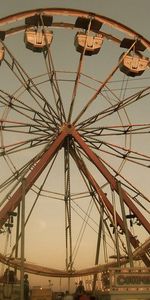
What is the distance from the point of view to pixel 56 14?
727 inches

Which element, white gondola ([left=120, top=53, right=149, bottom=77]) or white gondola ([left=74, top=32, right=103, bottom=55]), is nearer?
white gondola ([left=74, top=32, right=103, bottom=55])

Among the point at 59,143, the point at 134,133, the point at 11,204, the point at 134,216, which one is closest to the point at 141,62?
the point at 134,133

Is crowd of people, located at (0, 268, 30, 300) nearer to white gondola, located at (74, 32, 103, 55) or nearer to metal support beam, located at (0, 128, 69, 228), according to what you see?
metal support beam, located at (0, 128, 69, 228)

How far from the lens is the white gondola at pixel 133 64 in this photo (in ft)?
63.7

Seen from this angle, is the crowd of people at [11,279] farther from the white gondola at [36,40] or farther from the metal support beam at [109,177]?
the white gondola at [36,40]

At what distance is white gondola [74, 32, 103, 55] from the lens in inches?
751

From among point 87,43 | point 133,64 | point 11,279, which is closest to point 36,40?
point 87,43

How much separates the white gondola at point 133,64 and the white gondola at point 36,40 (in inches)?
136

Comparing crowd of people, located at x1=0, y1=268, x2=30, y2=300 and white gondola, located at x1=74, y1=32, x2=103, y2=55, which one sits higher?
white gondola, located at x1=74, y1=32, x2=103, y2=55

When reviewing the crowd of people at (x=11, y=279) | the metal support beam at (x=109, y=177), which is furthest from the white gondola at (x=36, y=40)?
the crowd of people at (x=11, y=279)

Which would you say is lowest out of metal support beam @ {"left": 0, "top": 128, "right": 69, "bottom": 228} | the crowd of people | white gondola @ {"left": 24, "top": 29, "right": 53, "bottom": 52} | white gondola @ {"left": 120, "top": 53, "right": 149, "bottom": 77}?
the crowd of people

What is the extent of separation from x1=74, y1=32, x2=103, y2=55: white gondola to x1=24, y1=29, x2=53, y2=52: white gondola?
4.19 feet

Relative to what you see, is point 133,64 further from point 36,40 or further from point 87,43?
point 36,40

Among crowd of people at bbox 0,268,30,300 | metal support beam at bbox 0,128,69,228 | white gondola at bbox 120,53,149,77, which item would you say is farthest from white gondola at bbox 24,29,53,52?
crowd of people at bbox 0,268,30,300
